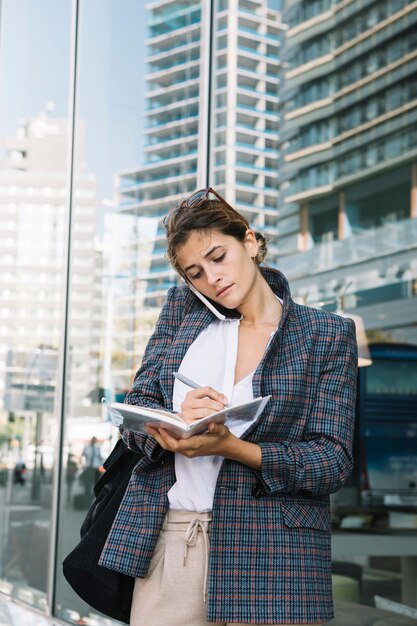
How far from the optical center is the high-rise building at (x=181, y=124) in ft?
14.2

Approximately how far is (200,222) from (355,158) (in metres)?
6.73

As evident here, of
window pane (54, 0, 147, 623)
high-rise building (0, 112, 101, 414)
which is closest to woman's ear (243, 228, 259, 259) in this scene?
window pane (54, 0, 147, 623)

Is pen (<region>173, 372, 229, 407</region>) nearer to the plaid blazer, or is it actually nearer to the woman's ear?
the plaid blazer

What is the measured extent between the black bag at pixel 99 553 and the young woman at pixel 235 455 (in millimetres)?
52

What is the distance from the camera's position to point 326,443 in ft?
5.64

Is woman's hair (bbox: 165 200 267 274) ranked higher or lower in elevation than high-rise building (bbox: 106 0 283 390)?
lower

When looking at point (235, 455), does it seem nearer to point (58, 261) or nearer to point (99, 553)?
point (99, 553)

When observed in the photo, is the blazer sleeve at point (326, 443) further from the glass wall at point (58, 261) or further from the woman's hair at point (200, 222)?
the glass wall at point (58, 261)

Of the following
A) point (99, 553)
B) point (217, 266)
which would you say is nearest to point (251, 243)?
point (217, 266)

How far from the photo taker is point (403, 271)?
7699 millimetres


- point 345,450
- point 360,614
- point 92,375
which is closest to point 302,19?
point 92,375

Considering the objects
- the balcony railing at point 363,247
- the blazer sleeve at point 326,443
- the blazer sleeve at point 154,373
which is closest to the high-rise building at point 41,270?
the balcony railing at point 363,247

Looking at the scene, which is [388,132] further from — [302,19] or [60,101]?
[60,101]

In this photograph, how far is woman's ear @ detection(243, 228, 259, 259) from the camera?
1.89 m
